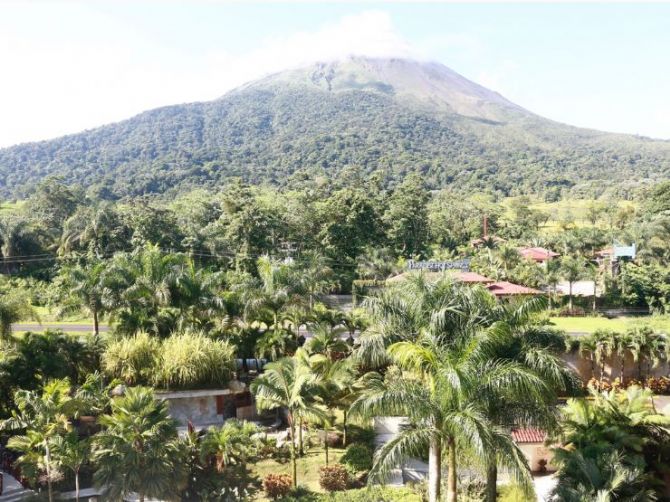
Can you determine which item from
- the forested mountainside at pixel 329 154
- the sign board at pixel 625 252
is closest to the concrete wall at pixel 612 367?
the sign board at pixel 625 252

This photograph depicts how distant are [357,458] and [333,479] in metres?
1.46

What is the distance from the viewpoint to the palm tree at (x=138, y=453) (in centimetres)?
1155

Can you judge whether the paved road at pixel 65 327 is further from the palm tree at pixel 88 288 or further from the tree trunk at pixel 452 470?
the tree trunk at pixel 452 470

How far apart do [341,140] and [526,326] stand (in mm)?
144845

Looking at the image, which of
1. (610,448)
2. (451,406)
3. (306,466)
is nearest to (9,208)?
(306,466)

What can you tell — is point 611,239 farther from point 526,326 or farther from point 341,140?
point 341,140

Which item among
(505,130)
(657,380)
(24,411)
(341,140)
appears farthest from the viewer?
(505,130)

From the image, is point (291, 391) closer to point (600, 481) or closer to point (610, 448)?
point (600, 481)

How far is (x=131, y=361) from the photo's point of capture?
18.0m

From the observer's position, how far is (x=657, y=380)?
20.1 metres

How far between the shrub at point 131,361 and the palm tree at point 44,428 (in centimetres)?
435

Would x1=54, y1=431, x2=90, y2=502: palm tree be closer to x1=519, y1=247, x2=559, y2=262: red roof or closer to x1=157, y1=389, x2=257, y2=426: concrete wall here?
x1=157, y1=389, x2=257, y2=426: concrete wall

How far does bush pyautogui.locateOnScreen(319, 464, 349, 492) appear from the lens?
13.7m

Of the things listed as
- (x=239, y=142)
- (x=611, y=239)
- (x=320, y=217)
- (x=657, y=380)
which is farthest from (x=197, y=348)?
(x=239, y=142)
